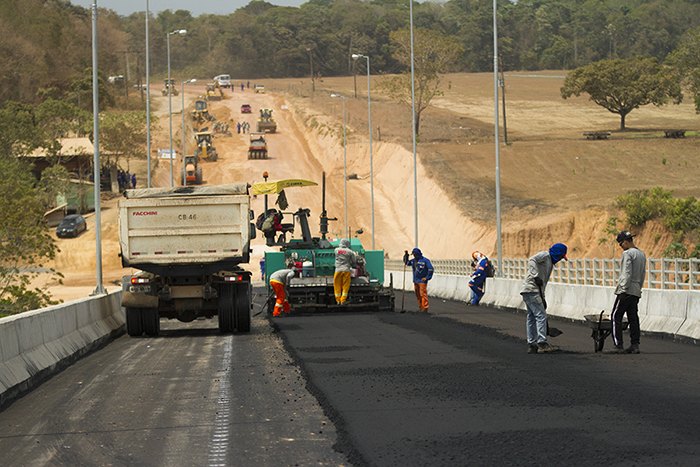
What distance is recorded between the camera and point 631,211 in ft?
165

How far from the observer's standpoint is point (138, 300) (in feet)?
52.4

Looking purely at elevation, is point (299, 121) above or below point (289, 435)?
above

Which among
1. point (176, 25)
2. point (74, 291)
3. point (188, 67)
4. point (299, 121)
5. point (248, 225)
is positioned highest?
point (176, 25)

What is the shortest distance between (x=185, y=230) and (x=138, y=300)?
166cm

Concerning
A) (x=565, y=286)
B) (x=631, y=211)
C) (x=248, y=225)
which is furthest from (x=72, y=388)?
(x=631, y=211)

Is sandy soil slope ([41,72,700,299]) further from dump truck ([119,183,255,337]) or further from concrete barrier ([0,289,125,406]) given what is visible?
concrete barrier ([0,289,125,406])

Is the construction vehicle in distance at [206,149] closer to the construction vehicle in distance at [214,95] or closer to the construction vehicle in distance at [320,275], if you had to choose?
the construction vehicle in distance at [214,95]

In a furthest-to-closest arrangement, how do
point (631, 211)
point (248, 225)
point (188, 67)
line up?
point (188, 67)
point (631, 211)
point (248, 225)

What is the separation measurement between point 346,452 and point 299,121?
3702 inches

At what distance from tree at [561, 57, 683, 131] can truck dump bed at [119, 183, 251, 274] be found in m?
75.2

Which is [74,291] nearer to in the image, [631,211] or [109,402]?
[631,211]

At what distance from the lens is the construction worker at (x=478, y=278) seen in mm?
24344

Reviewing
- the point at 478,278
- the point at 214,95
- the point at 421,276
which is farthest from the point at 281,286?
the point at 214,95

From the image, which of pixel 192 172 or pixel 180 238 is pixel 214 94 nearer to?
pixel 192 172
